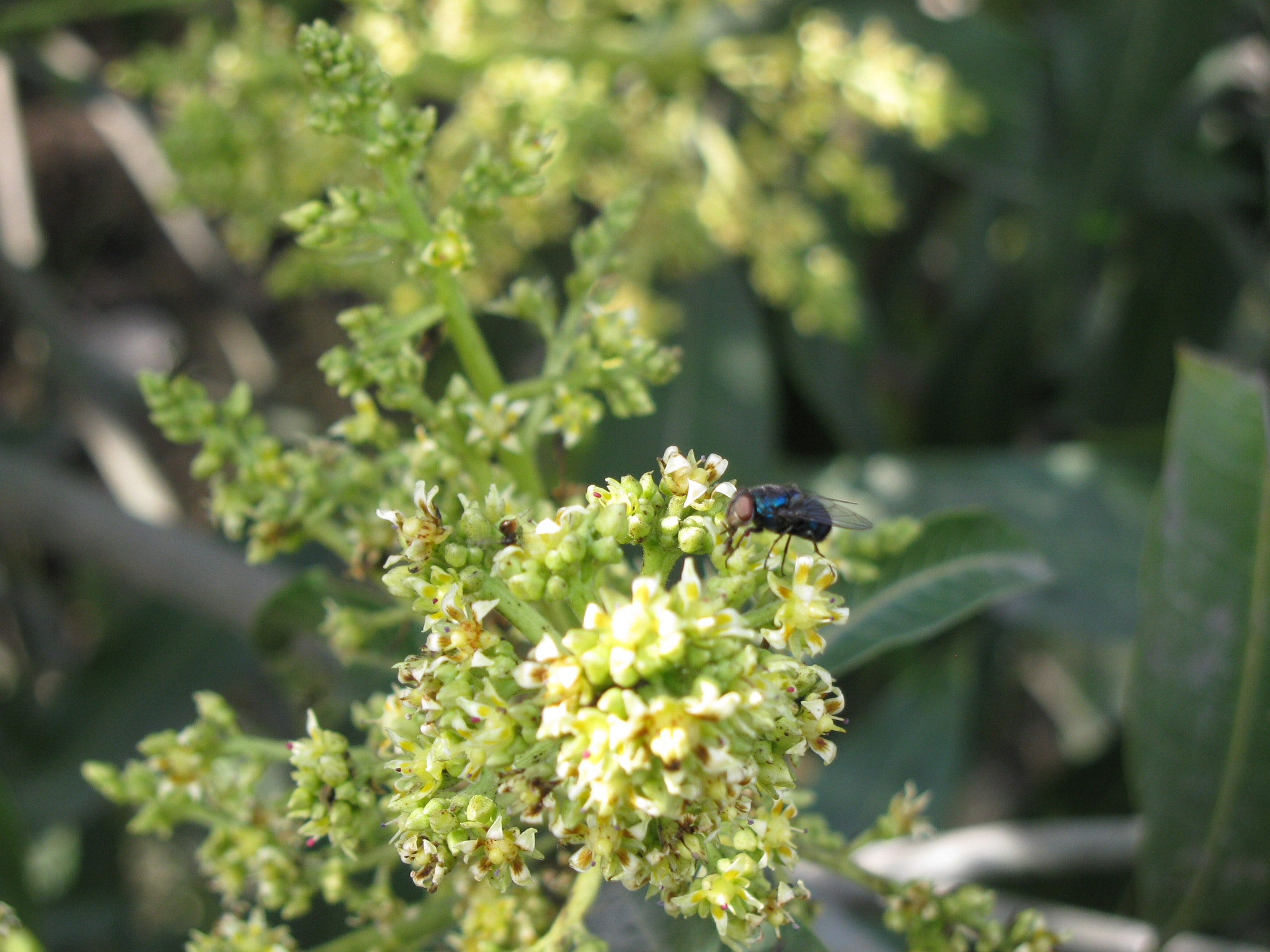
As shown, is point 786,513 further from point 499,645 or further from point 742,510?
point 499,645

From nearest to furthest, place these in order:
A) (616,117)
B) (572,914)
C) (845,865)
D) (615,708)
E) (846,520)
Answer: (615,708) → (572,914) → (845,865) → (846,520) → (616,117)

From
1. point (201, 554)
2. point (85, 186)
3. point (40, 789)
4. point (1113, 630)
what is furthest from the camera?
point (85, 186)

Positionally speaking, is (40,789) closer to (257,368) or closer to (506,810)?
(257,368)

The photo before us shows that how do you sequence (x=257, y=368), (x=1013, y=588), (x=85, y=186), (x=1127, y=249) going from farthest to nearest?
(x=85, y=186)
(x=257, y=368)
(x=1127, y=249)
(x=1013, y=588)

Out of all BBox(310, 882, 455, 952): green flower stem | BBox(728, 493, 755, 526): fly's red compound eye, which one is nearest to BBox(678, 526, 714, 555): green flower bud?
BBox(728, 493, 755, 526): fly's red compound eye

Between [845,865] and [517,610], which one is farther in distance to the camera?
[845,865]

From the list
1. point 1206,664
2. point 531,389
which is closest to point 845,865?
point 531,389

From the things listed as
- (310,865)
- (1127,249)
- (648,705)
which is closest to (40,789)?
(310,865)

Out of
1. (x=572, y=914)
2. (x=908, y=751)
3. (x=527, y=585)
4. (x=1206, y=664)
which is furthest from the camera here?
(x=908, y=751)
